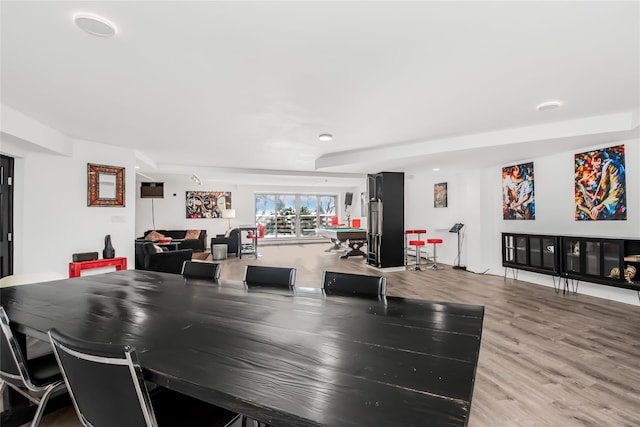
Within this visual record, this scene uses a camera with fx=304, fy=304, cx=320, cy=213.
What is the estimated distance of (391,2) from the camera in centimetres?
166

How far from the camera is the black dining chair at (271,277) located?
2.20m

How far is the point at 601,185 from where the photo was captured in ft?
14.4

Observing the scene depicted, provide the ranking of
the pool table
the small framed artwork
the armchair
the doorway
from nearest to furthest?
1. the doorway
2. the small framed artwork
3. the pool table
4. the armchair

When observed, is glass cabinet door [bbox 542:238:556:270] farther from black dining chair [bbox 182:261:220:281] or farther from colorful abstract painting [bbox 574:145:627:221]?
black dining chair [bbox 182:261:220:281]

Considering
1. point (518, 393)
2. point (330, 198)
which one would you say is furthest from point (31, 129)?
point (330, 198)

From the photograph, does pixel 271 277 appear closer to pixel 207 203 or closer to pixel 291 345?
pixel 291 345

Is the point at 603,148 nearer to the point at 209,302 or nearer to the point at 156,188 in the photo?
the point at 209,302

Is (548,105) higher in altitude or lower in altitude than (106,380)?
higher

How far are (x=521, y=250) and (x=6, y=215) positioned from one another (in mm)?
7885

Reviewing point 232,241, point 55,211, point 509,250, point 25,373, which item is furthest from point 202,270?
point 232,241

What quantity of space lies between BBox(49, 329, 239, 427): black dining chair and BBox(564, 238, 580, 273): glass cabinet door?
5.46 m

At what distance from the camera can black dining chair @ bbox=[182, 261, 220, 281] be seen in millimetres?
2514

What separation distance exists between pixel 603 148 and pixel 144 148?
7156mm

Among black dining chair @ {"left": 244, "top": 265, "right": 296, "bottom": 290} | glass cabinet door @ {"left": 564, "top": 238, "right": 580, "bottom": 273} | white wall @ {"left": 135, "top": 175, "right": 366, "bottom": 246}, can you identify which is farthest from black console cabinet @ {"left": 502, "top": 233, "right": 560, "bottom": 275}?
white wall @ {"left": 135, "top": 175, "right": 366, "bottom": 246}
